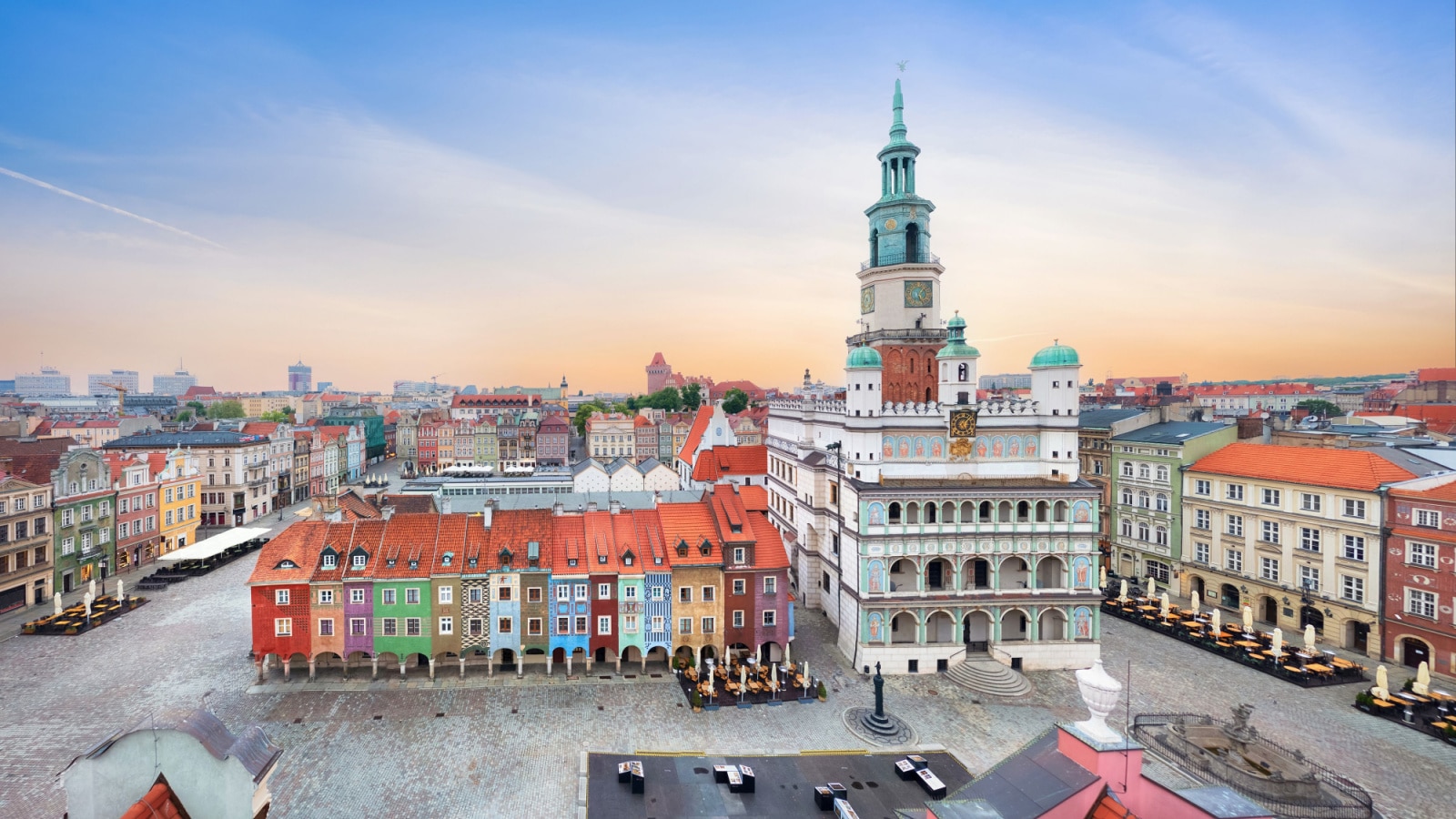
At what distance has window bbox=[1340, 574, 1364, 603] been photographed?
41.8 meters

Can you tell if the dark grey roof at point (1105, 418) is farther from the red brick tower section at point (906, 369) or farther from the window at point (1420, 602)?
the window at point (1420, 602)

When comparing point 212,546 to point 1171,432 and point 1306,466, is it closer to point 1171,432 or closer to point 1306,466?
point 1171,432

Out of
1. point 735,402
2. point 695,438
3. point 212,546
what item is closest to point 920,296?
point 695,438

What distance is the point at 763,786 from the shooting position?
28250mm

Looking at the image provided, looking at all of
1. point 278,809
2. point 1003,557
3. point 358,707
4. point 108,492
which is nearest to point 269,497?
point 108,492

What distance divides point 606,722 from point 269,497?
71884 millimetres

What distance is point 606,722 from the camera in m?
33.4

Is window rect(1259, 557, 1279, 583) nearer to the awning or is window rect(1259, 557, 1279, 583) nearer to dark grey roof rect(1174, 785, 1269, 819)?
dark grey roof rect(1174, 785, 1269, 819)

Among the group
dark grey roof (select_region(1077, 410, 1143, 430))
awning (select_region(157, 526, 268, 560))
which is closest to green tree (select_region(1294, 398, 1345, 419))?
dark grey roof (select_region(1077, 410, 1143, 430))

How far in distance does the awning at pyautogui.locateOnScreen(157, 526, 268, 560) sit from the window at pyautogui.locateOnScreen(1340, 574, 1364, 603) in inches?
3037

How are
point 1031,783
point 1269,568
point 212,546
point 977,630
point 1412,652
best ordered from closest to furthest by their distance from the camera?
point 1031,783, point 1412,652, point 977,630, point 1269,568, point 212,546

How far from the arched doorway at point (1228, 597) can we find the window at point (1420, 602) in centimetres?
1058

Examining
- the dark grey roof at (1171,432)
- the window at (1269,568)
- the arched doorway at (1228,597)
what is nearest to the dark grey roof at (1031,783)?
the window at (1269,568)

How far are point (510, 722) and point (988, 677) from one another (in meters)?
24.7
